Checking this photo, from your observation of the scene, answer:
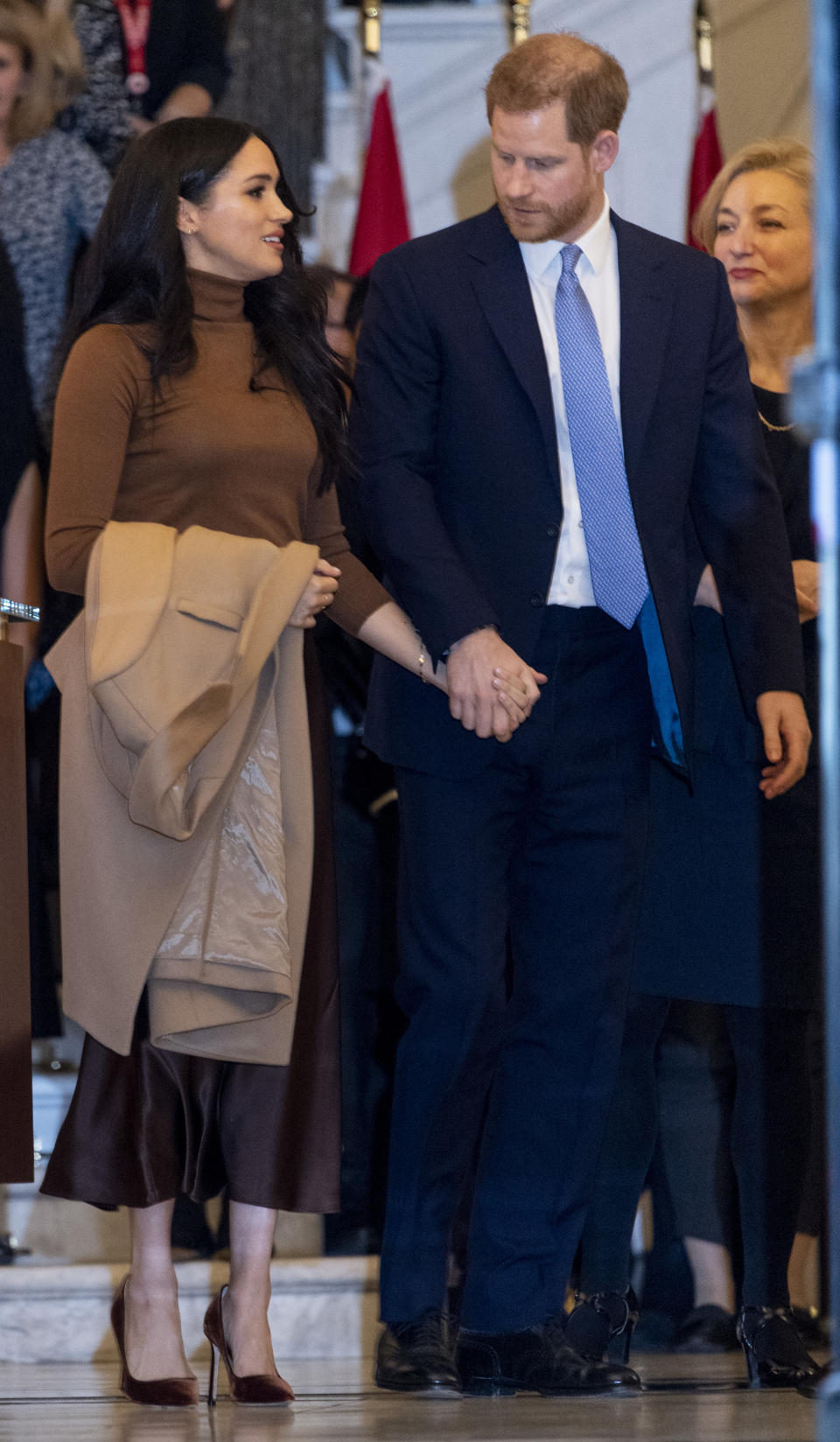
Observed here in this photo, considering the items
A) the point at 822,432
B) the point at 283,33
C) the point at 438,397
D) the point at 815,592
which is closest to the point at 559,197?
the point at 438,397

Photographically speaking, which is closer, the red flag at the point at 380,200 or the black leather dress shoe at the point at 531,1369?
the black leather dress shoe at the point at 531,1369

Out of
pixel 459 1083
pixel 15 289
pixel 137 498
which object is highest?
pixel 15 289

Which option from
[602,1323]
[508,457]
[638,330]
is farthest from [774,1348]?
[638,330]

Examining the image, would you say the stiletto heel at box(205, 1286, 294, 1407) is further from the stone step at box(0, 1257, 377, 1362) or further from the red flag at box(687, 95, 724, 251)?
the red flag at box(687, 95, 724, 251)

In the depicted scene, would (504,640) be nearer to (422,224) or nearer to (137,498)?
(137,498)

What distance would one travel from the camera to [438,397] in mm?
2084

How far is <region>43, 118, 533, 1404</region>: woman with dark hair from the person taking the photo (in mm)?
1882

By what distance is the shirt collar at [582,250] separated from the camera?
2.10m

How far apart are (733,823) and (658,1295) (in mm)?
724

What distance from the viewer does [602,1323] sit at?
208 cm

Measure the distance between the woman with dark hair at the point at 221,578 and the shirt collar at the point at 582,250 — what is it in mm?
251

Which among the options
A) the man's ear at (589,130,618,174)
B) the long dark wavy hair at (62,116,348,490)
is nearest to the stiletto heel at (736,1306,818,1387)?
the long dark wavy hair at (62,116,348,490)

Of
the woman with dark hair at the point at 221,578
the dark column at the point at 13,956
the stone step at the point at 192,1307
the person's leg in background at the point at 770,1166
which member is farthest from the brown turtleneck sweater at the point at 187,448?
the stone step at the point at 192,1307

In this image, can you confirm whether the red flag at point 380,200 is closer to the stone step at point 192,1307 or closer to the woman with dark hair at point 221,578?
the woman with dark hair at point 221,578
